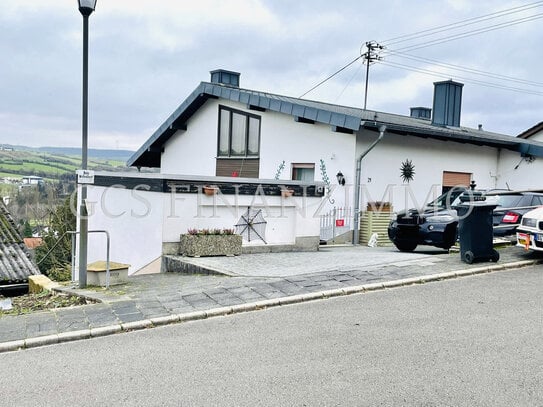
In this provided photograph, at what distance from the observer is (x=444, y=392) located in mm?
3846

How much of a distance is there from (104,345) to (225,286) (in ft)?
8.67

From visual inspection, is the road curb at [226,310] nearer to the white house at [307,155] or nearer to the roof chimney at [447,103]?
the white house at [307,155]

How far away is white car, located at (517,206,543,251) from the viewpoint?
9.24m

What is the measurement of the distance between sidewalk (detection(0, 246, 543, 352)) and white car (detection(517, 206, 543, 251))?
0.32m

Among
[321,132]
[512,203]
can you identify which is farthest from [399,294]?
[321,132]

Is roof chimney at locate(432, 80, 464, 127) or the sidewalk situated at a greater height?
roof chimney at locate(432, 80, 464, 127)

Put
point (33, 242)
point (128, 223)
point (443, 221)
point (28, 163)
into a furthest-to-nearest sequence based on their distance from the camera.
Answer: point (28, 163) → point (33, 242) → point (128, 223) → point (443, 221)

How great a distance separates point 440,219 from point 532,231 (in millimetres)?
2043

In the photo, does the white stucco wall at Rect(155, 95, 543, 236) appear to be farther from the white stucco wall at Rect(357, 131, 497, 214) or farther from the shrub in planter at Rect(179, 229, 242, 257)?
the shrub in planter at Rect(179, 229, 242, 257)

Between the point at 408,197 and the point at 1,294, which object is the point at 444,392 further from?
the point at 408,197

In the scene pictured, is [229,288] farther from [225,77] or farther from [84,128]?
[225,77]

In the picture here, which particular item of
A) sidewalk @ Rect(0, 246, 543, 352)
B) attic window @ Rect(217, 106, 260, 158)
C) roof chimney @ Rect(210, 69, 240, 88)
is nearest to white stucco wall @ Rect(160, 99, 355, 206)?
attic window @ Rect(217, 106, 260, 158)

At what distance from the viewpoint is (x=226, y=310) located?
633 cm

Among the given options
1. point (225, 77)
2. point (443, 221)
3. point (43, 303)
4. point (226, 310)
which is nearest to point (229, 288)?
point (226, 310)
